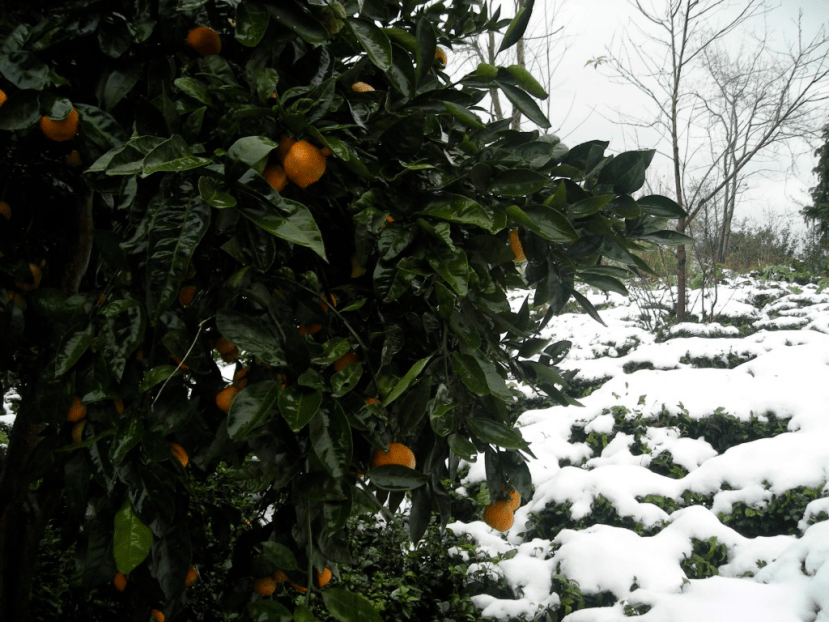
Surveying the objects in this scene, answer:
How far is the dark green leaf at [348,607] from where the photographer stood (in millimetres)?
715

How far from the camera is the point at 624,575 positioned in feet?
7.00

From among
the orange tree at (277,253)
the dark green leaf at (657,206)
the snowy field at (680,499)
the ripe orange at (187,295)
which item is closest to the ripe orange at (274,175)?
the orange tree at (277,253)

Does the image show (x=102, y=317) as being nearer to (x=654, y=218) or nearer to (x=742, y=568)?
(x=654, y=218)

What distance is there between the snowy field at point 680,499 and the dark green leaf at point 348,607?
1.46 m

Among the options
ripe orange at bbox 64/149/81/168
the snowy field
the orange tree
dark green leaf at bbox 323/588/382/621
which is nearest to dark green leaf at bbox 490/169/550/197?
the orange tree

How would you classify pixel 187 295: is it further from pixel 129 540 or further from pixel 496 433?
pixel 496 433

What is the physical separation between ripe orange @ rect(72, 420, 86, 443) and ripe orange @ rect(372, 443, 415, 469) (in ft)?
1.33

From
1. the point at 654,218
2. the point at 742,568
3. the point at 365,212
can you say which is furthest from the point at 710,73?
the point at 365,212

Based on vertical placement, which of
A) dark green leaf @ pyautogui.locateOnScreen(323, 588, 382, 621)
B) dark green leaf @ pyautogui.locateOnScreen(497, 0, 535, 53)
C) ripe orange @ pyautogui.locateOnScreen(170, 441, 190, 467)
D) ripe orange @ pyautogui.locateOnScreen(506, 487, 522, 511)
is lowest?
dark green leaf @ pyautogui.locateOnScreen(323, 588, 382, 621)

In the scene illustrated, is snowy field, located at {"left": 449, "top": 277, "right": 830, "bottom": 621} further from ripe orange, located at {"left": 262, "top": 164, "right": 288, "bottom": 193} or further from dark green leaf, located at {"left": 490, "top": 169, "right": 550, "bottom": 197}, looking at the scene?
ripe orange, located at {"left": 262, "top": 164, "right": 288, "bottom": 193}

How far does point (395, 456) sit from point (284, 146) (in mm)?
438

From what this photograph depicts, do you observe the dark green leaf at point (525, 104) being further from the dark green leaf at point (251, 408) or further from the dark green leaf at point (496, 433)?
the dark green leaf at point (251, 408)

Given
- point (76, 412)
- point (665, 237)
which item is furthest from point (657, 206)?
→ point (76, 412)

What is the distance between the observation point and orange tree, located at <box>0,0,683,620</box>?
0.75 meters
